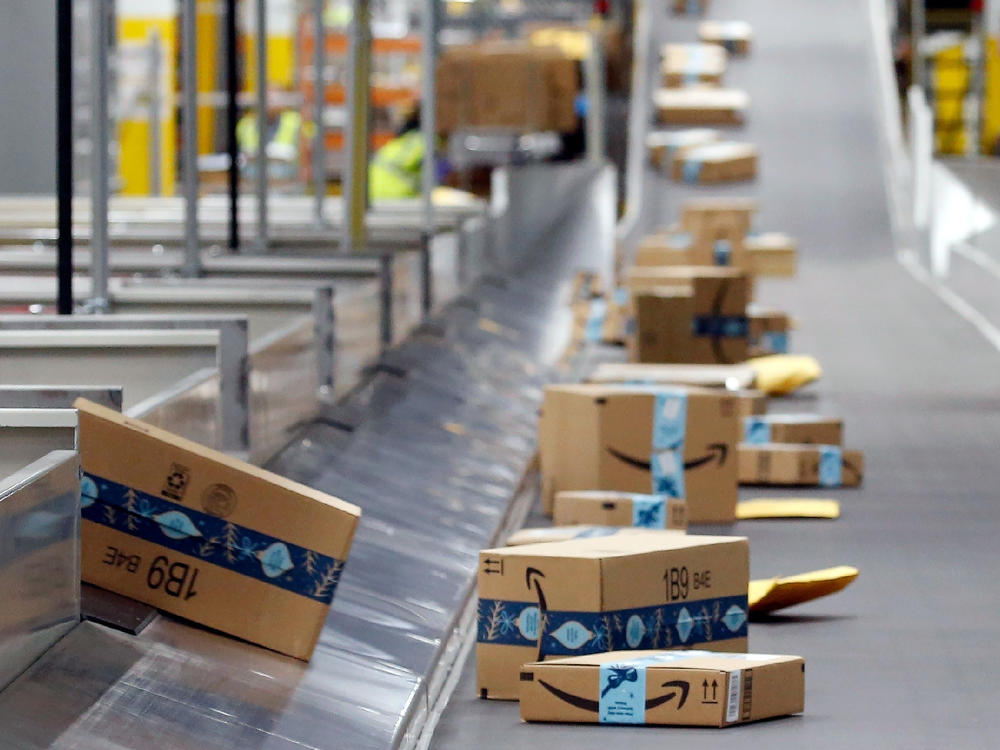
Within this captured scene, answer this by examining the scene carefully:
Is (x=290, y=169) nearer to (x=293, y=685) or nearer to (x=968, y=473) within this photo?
(x=968, y=473)

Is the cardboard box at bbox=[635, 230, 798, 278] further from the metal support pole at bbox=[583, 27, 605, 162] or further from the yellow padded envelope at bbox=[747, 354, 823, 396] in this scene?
the metal support pole at bbox=[583, 27, 605, 162]

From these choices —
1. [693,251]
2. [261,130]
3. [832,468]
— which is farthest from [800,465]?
[693,251]

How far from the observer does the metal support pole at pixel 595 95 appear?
14.8 metres

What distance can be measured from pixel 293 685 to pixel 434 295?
5877 millimetres

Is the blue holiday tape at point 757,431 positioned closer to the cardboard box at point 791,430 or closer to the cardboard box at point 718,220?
the cardboard box at point 791,430

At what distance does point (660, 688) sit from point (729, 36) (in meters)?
14.5

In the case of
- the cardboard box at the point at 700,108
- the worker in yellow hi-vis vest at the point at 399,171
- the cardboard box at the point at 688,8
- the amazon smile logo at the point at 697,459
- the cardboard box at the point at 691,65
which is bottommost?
the amazon smile logo at the point at 697,459

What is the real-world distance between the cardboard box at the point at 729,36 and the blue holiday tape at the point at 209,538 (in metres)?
14.5

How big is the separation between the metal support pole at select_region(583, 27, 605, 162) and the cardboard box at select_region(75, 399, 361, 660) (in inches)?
479

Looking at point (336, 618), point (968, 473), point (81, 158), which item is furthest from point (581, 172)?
point (336, 618)

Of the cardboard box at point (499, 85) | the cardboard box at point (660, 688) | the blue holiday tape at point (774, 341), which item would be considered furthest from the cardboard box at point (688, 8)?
the cardboard box at point (660, 688)

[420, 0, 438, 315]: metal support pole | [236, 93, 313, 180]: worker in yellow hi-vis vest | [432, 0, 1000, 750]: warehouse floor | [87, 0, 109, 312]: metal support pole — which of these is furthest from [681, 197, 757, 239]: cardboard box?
[236, 93, 313, 180]: worker in yellow hi-vis vest

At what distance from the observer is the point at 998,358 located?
8180 millimetres

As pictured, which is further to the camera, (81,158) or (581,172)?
(581,172)
